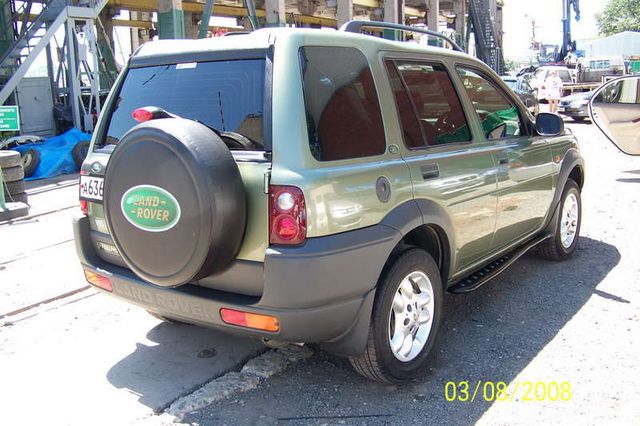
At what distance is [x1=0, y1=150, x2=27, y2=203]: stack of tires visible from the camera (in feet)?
27.8

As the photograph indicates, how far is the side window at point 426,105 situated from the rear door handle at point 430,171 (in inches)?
5.5

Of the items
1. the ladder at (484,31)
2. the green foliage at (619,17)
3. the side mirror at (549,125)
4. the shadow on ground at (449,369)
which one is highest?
the green foliage at (619,17)

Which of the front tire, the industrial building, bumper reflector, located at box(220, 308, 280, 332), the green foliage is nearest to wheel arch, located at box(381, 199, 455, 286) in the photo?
the front tire

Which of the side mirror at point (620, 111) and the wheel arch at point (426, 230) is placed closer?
the wheel arch at point (426, 230)

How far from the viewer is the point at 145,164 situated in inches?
114

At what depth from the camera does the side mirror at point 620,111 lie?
783 cm

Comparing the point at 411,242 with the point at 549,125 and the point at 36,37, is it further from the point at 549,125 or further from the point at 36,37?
the point at 36,37

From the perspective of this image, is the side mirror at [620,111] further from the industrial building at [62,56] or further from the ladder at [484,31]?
the ladder at [484,31]

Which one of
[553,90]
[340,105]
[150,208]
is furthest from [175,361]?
[553,90]

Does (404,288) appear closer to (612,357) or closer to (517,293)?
(612,357)

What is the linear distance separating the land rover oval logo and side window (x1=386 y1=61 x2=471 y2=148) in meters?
1.38

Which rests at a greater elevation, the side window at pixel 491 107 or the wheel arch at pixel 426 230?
the side window at pixel 491 107

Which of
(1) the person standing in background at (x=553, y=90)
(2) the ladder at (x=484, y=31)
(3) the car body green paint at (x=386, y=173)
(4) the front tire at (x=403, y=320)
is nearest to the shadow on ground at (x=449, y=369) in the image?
(4) the front tire at (x=403, y=320)

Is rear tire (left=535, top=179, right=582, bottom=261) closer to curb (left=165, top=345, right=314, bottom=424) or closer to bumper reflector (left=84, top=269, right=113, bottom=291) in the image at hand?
curb (left=165, top=345, right=314, bottom=424)
